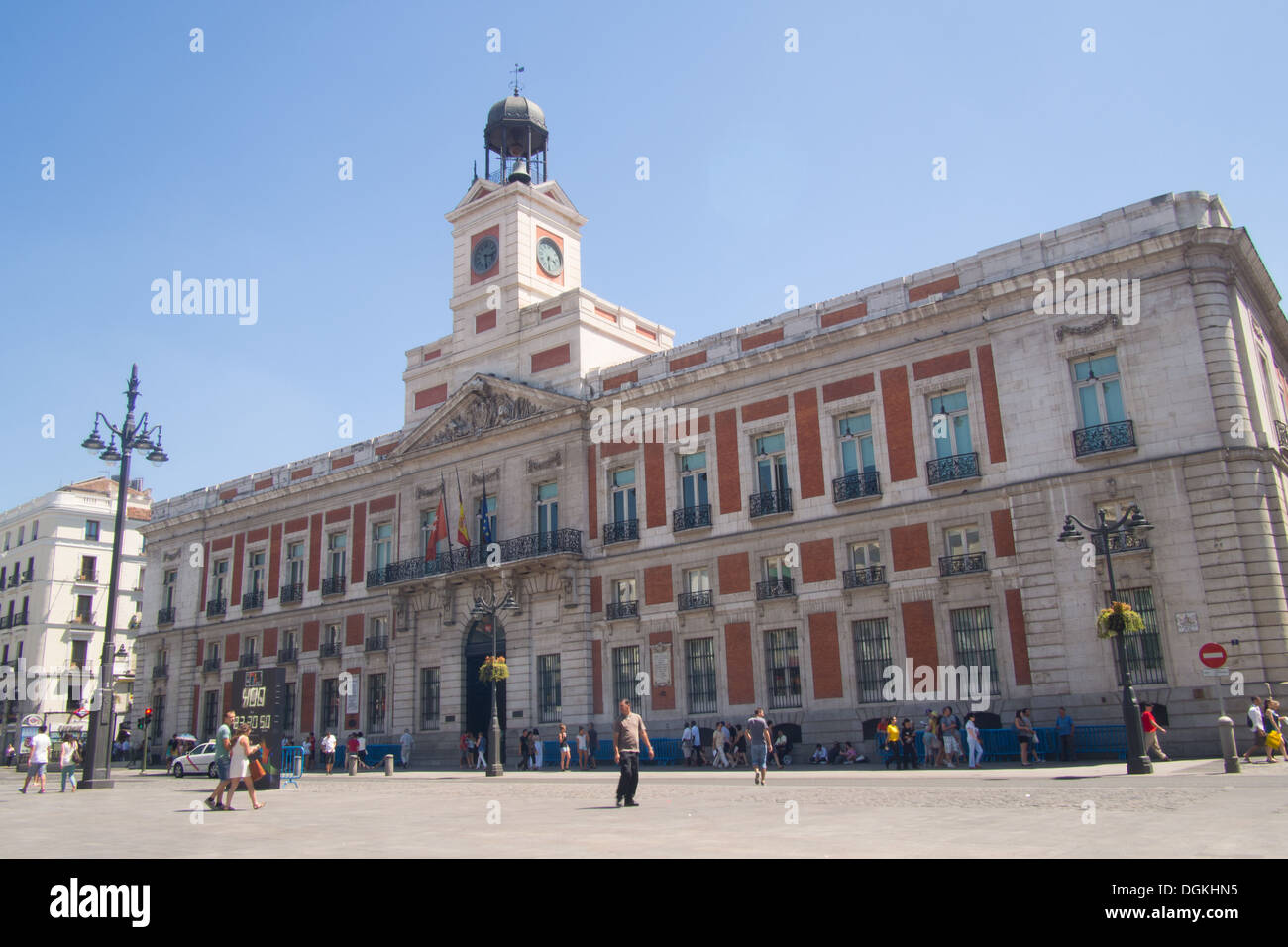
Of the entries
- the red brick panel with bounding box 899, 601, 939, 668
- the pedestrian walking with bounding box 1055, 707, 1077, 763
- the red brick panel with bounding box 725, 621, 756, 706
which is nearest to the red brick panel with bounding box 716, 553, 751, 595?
the red brick panel with bounding box 725, 621, 756, 706

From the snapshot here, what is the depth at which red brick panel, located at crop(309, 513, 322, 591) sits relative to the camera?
45562 millimetres

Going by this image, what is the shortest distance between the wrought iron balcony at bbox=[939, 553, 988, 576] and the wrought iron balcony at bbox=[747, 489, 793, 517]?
204 inches

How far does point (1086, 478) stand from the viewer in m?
26.3

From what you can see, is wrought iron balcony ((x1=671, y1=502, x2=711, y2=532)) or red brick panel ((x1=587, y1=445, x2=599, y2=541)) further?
red brick panel ((x1=587, y1=445, x2=599, y2=541))

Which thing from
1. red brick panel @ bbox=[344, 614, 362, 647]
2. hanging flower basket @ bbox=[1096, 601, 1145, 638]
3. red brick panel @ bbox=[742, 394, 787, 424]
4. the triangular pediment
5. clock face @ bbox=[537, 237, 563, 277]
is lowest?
hanging flower basket @ bbox=[1096, 601, 1145, 638]

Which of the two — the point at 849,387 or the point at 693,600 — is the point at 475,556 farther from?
the point at 849,387

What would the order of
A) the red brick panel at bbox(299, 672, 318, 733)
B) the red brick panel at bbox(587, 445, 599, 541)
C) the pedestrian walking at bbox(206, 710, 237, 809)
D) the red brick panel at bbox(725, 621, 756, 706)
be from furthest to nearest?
the red brick panel at bbox(299, 672, 318, 733) → the red brick panel at bbox(587, 445, 599, 541) → the red brick panel at bbox(725, 621, 756, 706) → the pedestrian walking at bbox(206, 710, 237, 809)

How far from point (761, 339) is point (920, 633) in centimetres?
1087

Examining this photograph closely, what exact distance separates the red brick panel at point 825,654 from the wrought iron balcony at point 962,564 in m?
3.61

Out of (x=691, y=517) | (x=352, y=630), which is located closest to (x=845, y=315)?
(x=691, y=517)

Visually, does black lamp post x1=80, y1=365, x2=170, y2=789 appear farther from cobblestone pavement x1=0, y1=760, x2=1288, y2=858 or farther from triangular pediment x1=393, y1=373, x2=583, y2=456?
triangular pediment x1=393, y1=373, x2=583, y2=456

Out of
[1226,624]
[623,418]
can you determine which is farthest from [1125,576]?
[623,418]
